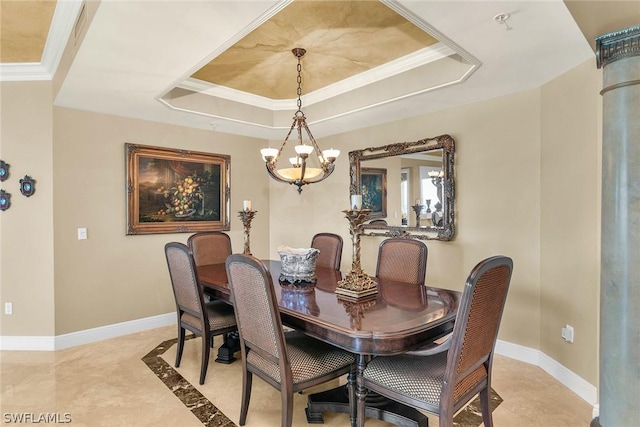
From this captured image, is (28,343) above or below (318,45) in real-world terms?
below

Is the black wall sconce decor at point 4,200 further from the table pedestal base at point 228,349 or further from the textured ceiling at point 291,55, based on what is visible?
the table pedestal base at point 228,349

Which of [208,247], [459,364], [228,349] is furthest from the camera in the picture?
[208,247]

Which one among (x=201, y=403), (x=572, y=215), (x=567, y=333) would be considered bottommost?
(x=201, y=403)

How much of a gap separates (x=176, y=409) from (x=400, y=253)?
1982 mm

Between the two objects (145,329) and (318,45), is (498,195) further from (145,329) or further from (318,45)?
(145,329)

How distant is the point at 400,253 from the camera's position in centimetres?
283

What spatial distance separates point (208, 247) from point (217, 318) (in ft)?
3.34

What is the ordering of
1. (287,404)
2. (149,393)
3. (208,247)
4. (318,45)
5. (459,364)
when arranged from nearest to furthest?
(459,364) → (287,404) → (149,393) → (318,45) → (208,247)

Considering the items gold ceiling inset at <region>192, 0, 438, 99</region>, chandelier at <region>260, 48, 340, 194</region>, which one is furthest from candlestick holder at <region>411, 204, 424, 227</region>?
gold ceiling inset at <region>192, 0, 438, 99</region>

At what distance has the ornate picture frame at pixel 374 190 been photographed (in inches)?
159

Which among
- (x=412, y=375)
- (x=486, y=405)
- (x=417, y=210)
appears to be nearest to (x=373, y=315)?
(x=412, y=375)

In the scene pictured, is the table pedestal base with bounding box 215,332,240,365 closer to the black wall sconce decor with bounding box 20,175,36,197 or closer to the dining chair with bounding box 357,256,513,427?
the dining chair with bounding box 357,256,513,427

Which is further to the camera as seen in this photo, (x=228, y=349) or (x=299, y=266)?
(x=228, y=349)

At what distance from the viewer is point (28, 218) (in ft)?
10.9
